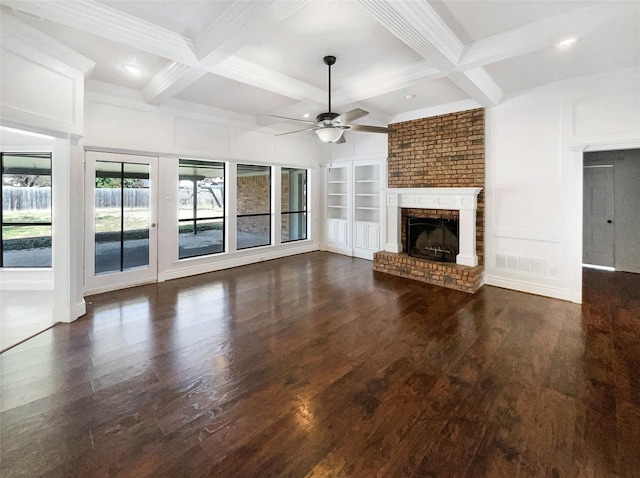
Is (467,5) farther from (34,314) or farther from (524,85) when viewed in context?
(34,314)

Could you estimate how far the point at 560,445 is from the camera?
6.13ft

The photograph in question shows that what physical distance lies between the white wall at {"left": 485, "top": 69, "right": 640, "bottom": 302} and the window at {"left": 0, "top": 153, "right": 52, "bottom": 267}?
7.36 meters

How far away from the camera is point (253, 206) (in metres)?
7.09

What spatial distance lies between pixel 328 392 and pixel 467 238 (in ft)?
13.1

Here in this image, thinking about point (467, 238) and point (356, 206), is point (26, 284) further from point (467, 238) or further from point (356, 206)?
point (467, 238)

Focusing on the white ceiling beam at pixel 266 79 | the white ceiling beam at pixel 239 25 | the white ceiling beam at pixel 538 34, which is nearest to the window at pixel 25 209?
the white ceiling beam at pixel 266 79

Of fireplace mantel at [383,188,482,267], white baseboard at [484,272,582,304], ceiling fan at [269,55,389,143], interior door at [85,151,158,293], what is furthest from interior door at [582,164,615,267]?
interior door at [85,151,158,293]

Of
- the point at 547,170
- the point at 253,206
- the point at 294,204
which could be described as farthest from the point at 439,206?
the point at 253,206

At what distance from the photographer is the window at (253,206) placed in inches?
268

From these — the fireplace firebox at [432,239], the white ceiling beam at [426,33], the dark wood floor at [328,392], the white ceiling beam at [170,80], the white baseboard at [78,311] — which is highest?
the white ceiling beam at [170,80]

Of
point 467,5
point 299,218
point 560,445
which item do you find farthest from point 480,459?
point 299,218

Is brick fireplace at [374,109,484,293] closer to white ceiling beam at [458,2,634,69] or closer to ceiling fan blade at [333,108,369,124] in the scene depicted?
ceiling fan blade at [333,108,369,124]

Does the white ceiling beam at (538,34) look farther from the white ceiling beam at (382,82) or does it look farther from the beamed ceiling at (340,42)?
the white ceiling beam at (382,82)

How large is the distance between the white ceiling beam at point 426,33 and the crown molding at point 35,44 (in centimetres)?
312
